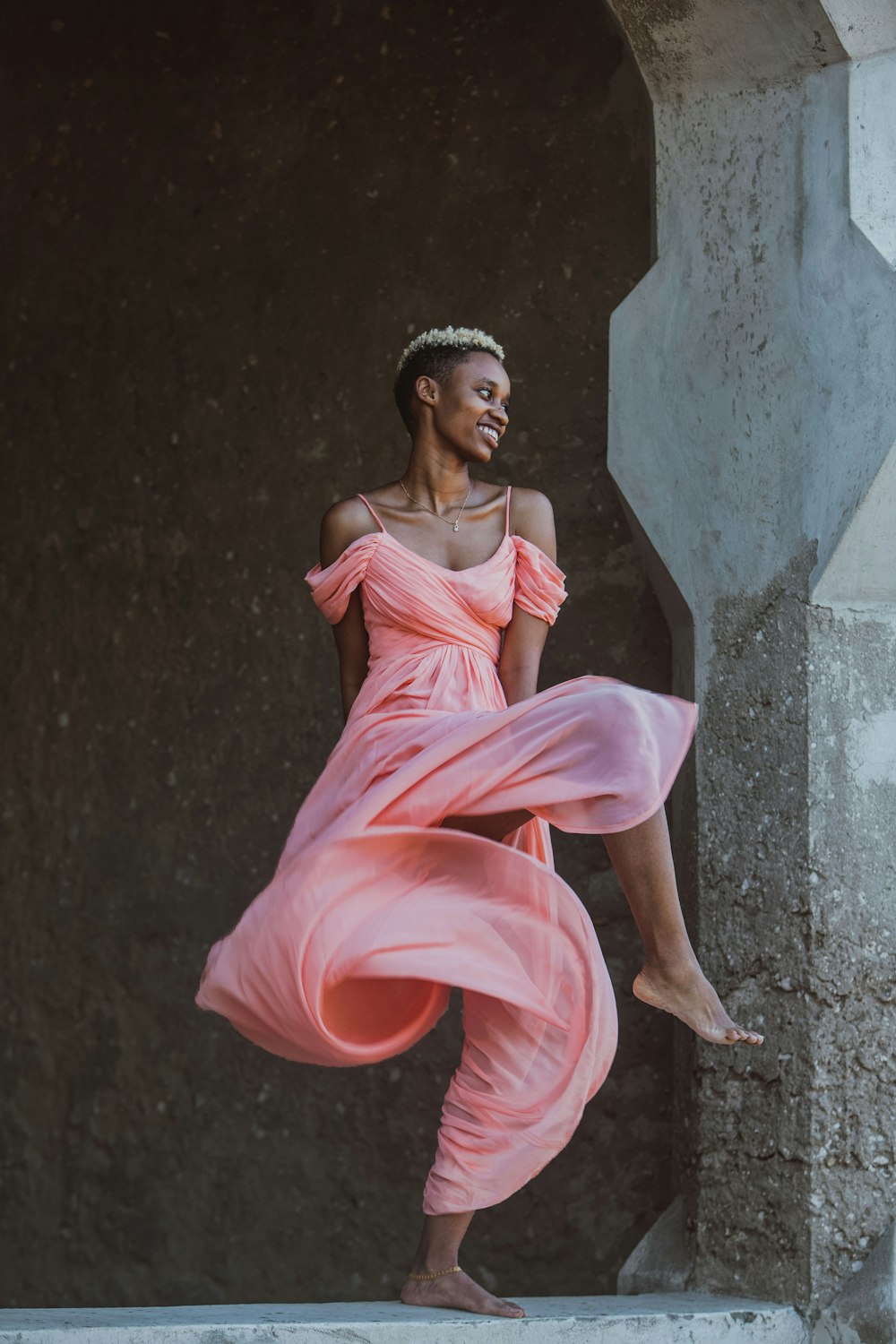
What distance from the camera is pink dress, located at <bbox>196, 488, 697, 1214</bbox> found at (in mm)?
3447

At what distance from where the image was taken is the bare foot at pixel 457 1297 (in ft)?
11.6

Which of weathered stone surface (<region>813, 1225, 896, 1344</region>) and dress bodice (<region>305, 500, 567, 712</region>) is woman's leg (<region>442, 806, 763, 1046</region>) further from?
weathered stone surface (<region>813, 1225, 896, 1344</region>)

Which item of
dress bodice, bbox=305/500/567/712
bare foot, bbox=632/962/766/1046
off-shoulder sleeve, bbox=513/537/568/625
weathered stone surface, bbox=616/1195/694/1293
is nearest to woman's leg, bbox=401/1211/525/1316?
bare foot, bbox=632/962/766/1046

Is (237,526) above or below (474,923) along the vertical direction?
above

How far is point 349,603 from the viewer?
4.07 meters

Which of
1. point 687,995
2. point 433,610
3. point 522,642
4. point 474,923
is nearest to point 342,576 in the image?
point 433,610

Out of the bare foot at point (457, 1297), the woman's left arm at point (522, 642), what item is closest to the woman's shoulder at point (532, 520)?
the woman's left arm at point (522, 642)

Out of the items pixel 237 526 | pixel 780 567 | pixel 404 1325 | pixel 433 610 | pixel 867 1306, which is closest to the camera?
pixel 404 1325

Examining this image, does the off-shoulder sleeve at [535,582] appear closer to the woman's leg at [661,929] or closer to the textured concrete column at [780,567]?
the textured concrete column at [780,567]

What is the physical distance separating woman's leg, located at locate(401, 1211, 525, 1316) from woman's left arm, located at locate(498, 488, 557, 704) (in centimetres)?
114

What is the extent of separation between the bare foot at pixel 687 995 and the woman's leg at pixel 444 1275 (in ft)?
1.94

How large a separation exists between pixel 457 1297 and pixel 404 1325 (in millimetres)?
182

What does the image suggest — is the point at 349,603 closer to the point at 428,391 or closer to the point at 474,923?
the point at 428,391

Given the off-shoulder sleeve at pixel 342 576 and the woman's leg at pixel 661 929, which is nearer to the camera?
the woman's leg at pixel 661 929
